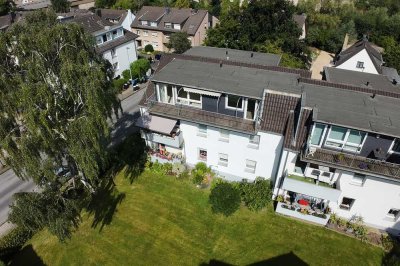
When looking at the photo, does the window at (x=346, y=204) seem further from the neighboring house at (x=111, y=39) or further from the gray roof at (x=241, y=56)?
the neighboring house at (x=111, y=39)

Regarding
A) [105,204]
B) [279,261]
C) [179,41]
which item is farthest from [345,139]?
[179,41]

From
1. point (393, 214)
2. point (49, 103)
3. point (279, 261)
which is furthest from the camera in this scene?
point (393, 214)

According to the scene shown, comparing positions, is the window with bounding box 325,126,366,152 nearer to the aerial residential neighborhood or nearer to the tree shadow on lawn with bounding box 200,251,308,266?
the aerial residential neighborhood

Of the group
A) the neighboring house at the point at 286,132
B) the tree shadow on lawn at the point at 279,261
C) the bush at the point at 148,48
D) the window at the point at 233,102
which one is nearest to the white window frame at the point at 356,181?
the neighboring house at the point at 286,132

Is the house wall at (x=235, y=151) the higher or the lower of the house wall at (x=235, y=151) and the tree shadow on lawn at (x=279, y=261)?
the higher

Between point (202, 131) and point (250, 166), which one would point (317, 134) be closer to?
point (250, 166)

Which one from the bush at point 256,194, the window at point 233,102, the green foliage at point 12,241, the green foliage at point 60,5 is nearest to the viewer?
the green foliage at point 12,241
